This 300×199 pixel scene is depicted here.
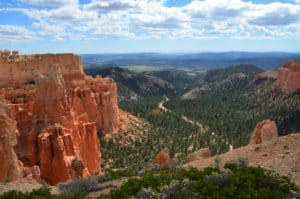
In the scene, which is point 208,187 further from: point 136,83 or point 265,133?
point 136,83

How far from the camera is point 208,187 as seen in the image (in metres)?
12.0

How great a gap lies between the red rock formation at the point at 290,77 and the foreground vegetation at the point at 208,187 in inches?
3711

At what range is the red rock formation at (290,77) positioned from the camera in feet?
343

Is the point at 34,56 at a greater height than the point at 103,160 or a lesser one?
greater

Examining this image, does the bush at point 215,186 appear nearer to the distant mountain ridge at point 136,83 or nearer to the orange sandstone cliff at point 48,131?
the orange sandstone cliff at point 48,131

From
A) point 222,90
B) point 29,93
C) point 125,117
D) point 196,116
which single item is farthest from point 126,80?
point 29,93

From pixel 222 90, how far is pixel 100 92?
88915 millimetres

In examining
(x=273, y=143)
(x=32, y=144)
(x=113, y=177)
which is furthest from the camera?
(x=32, y=144)

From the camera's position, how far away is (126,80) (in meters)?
157

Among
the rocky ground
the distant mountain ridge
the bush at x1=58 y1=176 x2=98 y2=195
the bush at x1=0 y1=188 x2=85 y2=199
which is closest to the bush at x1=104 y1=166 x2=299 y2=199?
the bush at x1=0 y1=188 x2=85 y2=199

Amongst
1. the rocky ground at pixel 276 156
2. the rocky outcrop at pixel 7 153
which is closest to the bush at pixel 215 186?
the rocky ground at pixel 276 156

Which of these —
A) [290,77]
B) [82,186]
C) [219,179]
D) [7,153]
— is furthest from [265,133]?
[290,77]

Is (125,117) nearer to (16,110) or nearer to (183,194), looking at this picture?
(16,110)

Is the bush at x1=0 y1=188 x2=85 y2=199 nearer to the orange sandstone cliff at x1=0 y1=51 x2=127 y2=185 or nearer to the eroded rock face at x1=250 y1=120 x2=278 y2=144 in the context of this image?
the orange sandstone cliff at x1=0 y1=51 x2=127 y2=185
